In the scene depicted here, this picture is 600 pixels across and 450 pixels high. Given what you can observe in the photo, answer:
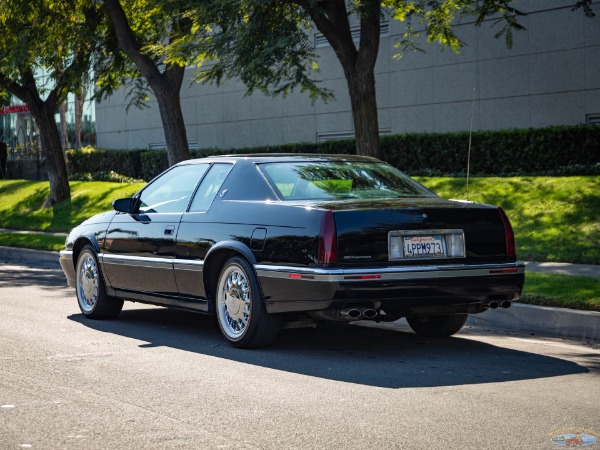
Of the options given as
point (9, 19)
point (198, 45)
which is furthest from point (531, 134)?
point (9, 19)

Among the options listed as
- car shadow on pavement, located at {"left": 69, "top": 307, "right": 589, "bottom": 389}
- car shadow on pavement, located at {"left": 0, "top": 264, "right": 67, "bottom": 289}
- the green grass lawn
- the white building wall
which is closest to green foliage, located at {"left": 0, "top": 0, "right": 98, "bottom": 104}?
the green grass lawn

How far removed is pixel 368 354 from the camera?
28.3ft

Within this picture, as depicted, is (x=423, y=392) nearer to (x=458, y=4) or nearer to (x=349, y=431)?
(x=349, y=431)

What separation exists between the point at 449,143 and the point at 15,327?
14116 mm

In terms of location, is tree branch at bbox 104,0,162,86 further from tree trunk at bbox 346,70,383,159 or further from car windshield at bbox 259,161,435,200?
car windshield at bbox 259,161,435,200

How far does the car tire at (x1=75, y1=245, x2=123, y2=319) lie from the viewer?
1078 cm

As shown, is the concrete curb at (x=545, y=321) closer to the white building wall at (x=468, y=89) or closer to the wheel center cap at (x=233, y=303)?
the wheel center cap at (x=233, y=303)

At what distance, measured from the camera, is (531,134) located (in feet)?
69.3

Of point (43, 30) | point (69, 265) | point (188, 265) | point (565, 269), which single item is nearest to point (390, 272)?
point (188, 265)

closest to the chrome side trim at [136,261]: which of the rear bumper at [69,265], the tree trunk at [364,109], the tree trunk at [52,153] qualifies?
the rear bumper at [69,265]

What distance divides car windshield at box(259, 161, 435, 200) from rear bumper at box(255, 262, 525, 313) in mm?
820

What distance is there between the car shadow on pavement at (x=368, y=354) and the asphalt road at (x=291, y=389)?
2cm

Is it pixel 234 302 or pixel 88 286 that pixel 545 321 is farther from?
pixel 88 286

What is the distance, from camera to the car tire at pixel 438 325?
9.40 metres
